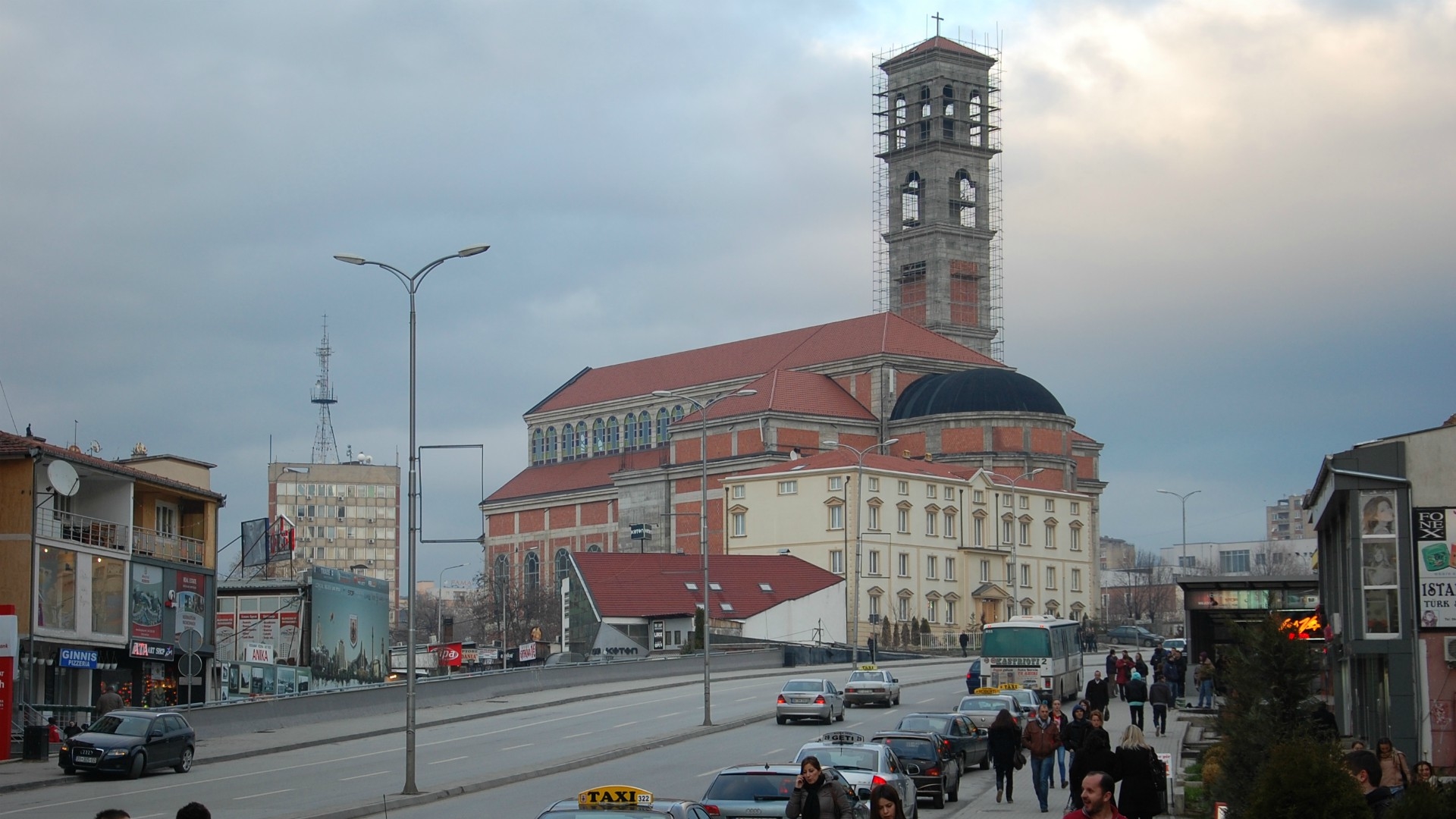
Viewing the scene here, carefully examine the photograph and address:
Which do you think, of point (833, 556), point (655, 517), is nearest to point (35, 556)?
point (833, 556)

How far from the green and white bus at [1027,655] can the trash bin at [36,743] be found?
25.7 m

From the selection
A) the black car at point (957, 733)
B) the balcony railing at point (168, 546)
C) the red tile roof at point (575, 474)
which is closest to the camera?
the black car at point (957, 733)

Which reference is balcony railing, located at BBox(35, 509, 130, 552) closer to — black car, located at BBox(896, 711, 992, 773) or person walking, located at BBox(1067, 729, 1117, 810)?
black car, located at BBox(896, 711, 992, 773)

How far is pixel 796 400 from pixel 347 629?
65.5 metres

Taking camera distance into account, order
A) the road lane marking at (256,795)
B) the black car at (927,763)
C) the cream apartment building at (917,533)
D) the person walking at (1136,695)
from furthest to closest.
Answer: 1. the cream apartment building at (917,533)
2. the person walking at (1136,695)
3. the road lane marking at (256,795)
4. the black car at (927,763)

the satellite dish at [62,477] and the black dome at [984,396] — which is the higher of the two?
the black dome at [984,396]

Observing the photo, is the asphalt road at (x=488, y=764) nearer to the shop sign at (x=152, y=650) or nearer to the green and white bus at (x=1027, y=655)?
the green and white bus at (x=1027, y=655)

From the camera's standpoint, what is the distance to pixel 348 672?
205 feet

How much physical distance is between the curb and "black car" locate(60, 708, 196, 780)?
24.1ft

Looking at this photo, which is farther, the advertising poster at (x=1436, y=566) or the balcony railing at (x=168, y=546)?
the balcony railing at (x=168, y=546)

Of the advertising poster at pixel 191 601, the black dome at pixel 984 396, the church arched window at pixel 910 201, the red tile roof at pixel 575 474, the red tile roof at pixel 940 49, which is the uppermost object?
the red tile roof at pixel 940 49

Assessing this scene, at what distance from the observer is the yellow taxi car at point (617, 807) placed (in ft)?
48.7

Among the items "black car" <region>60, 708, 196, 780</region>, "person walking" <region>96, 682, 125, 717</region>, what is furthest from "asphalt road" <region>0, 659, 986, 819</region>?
"person walking" <region>96, 682, 125, 717</region>

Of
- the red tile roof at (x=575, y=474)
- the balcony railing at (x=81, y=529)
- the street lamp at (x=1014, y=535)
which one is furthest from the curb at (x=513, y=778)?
the red tile roof at (x=575, y=474)
